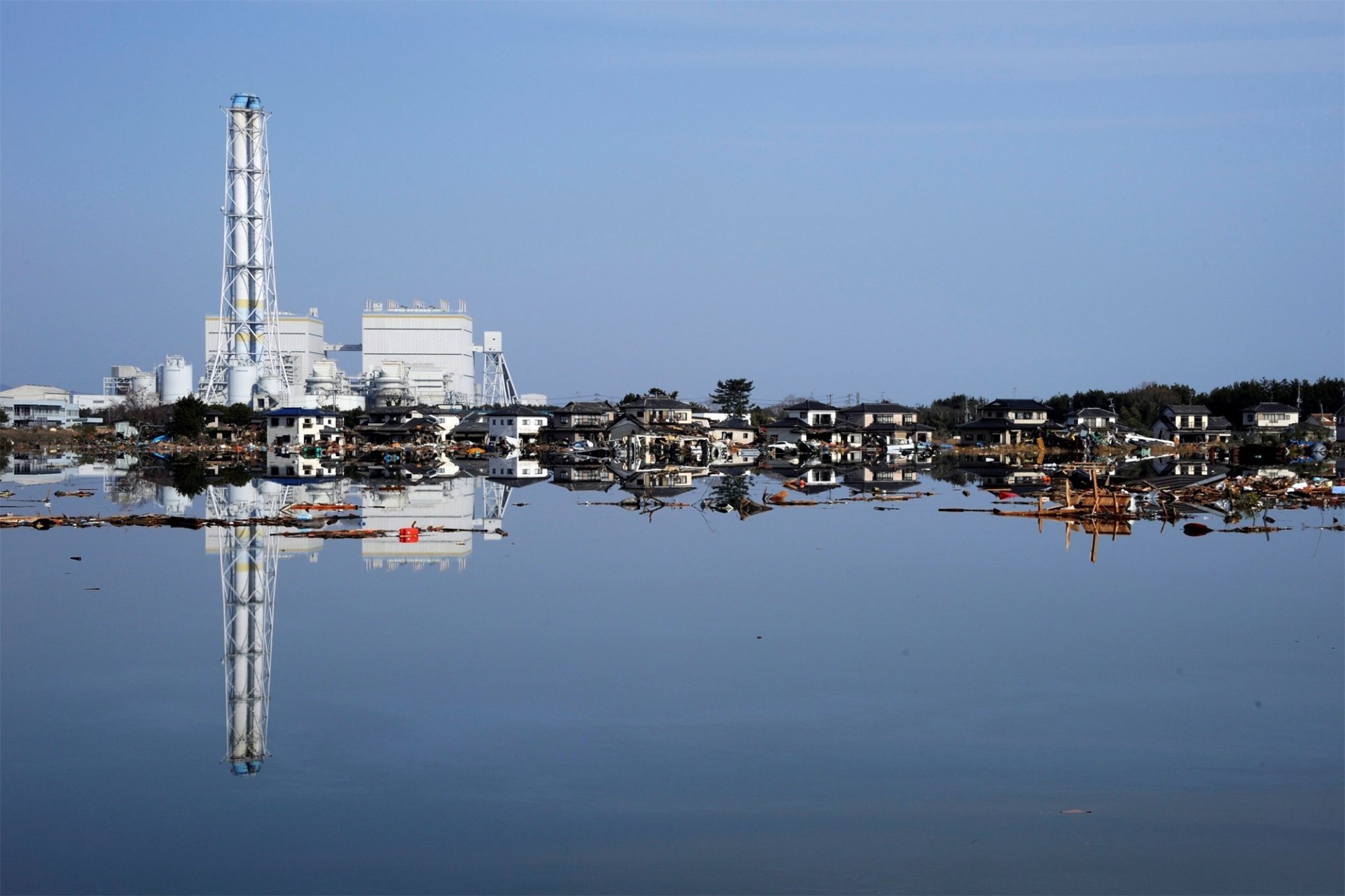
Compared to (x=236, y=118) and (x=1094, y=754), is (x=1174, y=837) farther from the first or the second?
(x=236, y=118)

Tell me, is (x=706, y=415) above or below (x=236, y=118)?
below

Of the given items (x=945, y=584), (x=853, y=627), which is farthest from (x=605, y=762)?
(x=945, y=584)

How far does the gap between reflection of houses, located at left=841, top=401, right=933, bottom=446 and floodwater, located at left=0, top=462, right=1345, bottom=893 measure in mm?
39005

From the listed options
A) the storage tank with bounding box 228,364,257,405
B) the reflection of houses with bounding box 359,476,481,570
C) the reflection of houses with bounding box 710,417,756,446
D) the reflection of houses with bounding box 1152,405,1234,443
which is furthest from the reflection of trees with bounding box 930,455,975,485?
the storage tank with bounding box 228,364,257,405

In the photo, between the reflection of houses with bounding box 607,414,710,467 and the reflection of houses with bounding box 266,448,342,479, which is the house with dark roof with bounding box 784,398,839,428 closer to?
the reflection of houses with bounding box 607,414,710,467

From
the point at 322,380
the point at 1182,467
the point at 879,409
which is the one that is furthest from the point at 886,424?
the point at 322,380

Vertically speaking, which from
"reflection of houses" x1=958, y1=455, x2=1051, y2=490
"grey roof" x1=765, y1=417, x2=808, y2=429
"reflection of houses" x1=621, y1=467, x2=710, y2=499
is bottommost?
"reflection of houses" x1=621, y1=467, x2=710, y2=499

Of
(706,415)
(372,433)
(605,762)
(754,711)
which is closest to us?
(605,762)

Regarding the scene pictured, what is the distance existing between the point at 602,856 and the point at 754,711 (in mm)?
2523

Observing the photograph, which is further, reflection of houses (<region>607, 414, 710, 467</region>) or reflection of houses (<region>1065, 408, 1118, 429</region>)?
reflection of houses (<region>1065, 408, 1118, 429</region>)

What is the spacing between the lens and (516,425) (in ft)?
173

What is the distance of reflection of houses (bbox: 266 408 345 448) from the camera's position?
4919cm

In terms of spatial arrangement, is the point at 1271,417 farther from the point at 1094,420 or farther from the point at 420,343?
the point at 420,343

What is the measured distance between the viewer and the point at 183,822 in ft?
20.7
